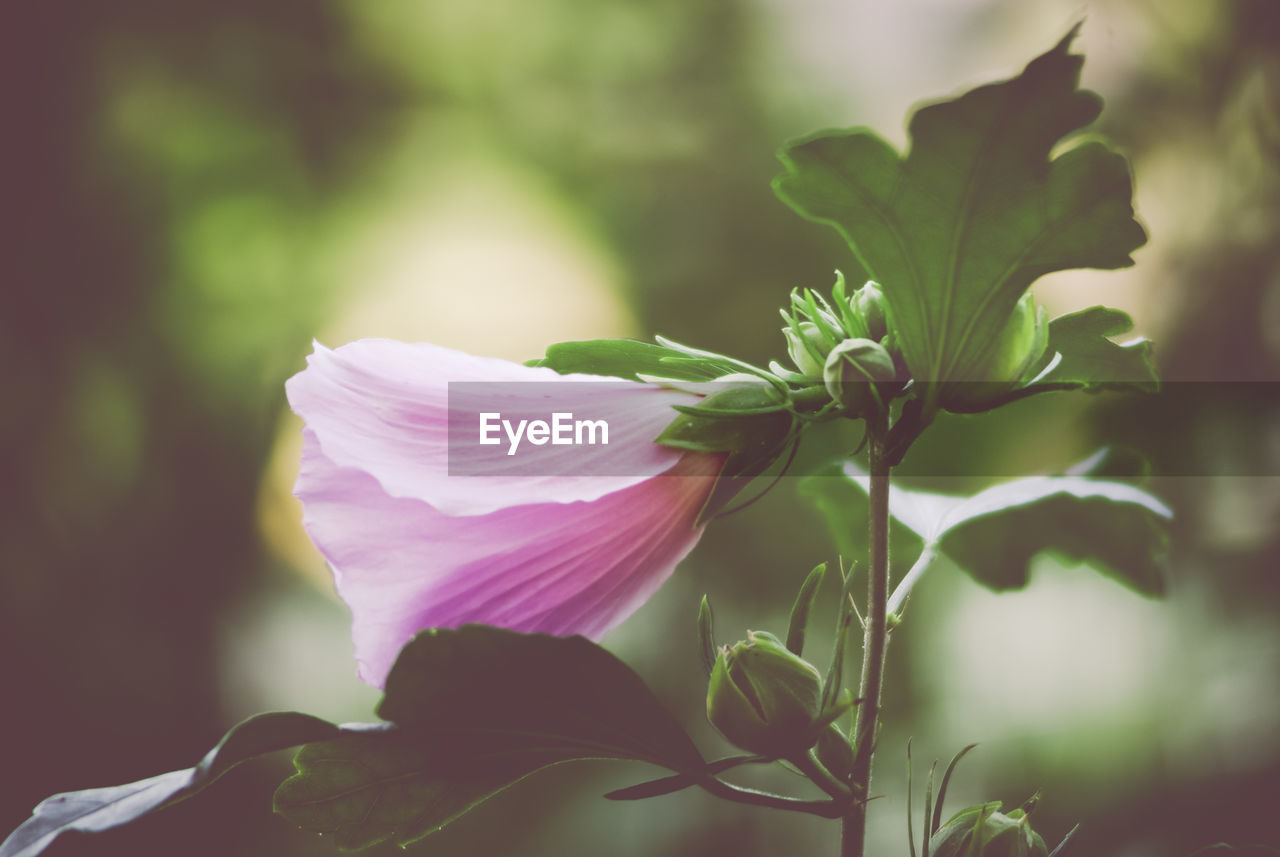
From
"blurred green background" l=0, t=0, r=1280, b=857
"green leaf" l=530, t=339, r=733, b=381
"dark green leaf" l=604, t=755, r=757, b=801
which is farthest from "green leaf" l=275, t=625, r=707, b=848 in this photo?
"blurred green background" l=0, t=0, r=1280, b=857

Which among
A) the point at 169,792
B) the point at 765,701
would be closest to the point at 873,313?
the point at 765,701

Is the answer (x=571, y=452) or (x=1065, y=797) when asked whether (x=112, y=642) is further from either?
(x=571, y=452)

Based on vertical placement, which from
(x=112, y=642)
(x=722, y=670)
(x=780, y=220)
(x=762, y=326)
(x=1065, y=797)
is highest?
(x=780, y=220)

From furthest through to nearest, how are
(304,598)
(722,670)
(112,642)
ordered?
(304,598) < (112,642) < (722,670)

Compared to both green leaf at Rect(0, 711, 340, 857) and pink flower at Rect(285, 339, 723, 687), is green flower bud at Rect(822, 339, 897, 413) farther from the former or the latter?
green leaf at Rect(0, 711, 340, 857)

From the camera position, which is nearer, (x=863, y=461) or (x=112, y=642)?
(x=863, y=461)

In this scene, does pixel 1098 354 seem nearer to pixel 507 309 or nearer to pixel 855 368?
pixel 855 368

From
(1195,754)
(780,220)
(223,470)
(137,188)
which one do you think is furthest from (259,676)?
(1195,754)
